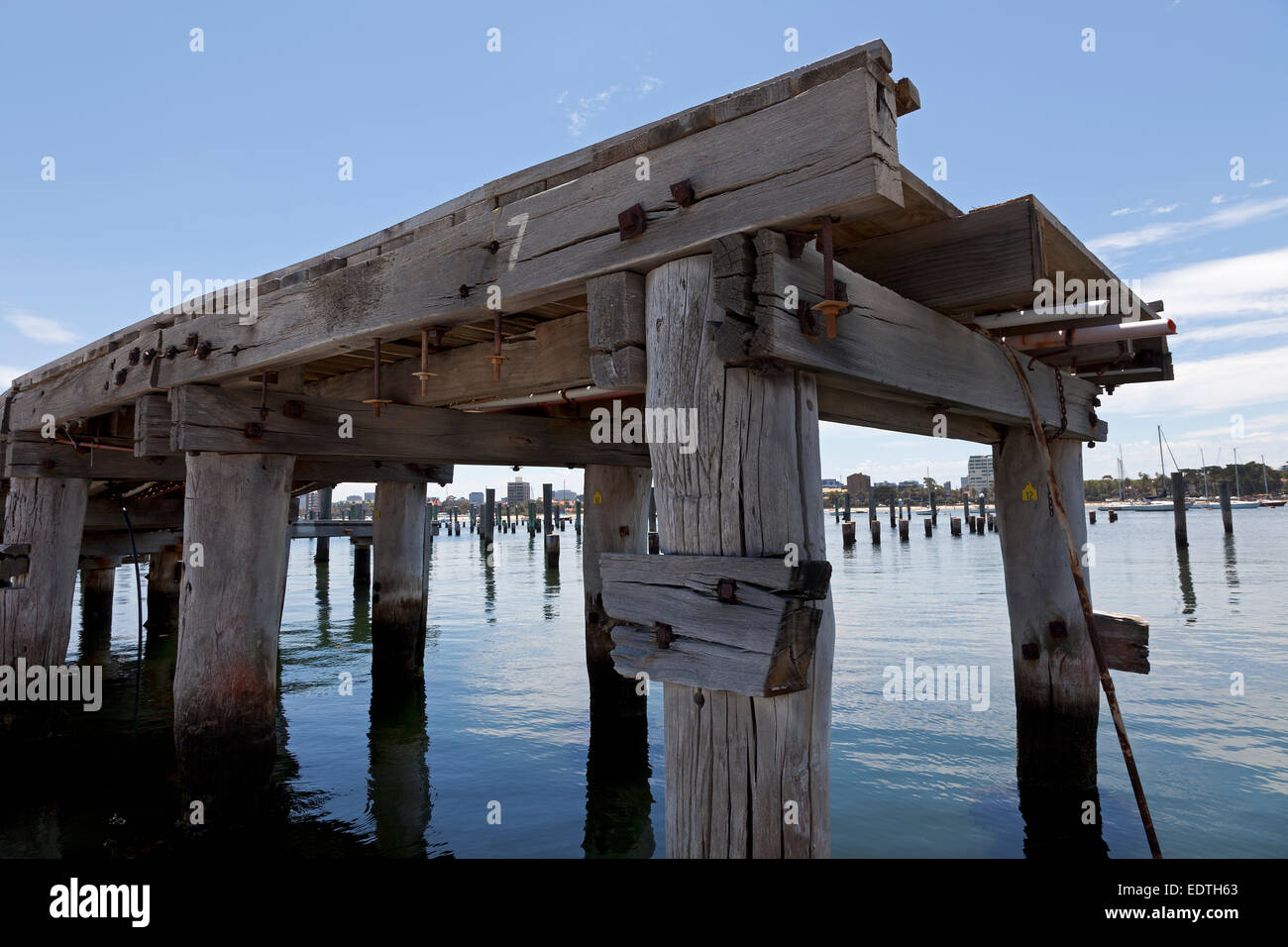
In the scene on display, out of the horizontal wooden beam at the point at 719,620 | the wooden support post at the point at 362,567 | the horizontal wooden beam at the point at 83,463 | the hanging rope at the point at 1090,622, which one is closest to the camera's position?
the horizontal wooden beam at the point at 719,620

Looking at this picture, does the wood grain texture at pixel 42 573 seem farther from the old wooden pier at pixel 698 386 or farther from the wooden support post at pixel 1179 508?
the wooden support post at pixel 1179 508

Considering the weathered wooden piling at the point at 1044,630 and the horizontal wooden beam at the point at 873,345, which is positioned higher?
the horizontal wooden beam at the point at 873,345

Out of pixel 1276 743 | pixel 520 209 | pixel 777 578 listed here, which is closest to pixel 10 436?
pixel 520 209

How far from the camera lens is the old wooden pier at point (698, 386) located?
103 inches

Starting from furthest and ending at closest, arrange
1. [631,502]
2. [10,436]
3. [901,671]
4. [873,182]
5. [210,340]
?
[901,671] → [631,502] → [10,436] → [210,340] → [873,182]

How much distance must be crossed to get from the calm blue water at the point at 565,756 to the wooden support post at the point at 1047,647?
1.22ft

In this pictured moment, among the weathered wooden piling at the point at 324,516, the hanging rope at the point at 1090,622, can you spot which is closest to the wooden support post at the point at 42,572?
the hanging rope at the point at 1090,622

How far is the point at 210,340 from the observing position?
517 centimetres

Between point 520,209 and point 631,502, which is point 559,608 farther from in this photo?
point 520,209

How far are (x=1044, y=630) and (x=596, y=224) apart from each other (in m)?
4.52

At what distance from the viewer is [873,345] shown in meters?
3.21

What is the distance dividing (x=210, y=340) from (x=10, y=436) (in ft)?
14.5

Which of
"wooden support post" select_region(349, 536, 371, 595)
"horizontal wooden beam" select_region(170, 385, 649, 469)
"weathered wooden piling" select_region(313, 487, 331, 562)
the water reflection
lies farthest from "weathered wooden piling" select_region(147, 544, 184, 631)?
the water reflection

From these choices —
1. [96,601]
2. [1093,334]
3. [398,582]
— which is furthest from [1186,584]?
[96,601]
